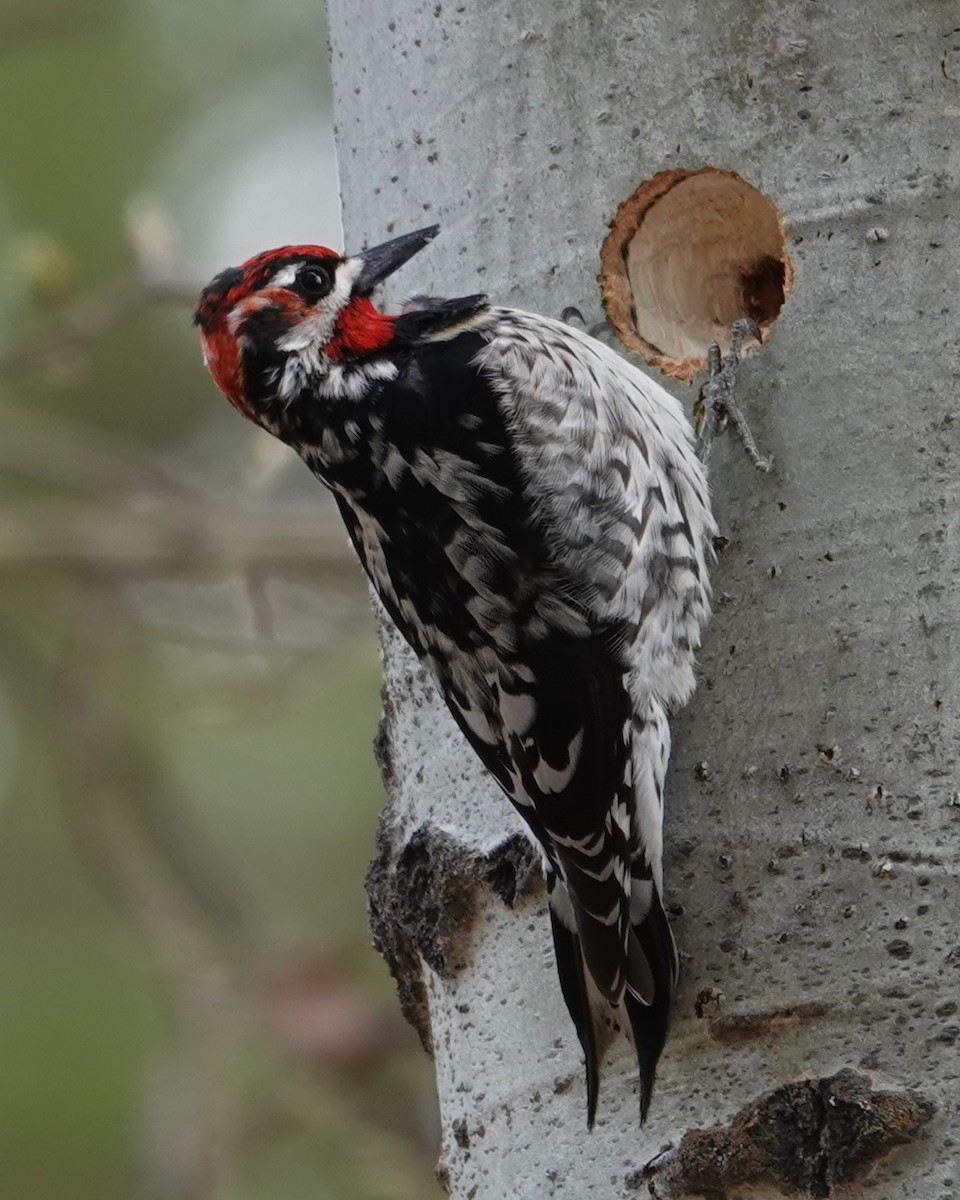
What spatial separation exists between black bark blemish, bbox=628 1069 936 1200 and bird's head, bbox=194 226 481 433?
1.42 m

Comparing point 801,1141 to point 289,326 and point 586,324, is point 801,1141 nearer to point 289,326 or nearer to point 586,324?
point 586,324

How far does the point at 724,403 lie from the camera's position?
2525 millimetres

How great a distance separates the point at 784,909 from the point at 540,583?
698mm

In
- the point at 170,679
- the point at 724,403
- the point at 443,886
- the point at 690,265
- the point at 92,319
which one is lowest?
the point at 443,886

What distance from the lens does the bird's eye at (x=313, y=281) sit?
3.05 meters

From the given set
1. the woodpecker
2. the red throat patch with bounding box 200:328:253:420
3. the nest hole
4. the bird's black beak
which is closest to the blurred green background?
the red throat patch with bounding box 200:328:253:420

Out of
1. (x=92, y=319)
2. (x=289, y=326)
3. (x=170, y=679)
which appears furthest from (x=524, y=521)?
(x=170, y=679)

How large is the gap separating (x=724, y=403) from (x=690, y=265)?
493 millimetres

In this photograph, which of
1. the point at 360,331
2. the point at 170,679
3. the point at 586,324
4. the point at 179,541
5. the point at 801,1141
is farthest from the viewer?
the point at 170,679

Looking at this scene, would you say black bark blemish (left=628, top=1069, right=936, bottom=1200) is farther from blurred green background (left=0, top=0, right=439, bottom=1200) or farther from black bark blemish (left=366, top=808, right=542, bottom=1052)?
blurred green background (left=0, top=0, right=439, bottom=1200)

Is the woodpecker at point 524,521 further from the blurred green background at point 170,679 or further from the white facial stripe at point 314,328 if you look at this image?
the blurred green background at point 170,679

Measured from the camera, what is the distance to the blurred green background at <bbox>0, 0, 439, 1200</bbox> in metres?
4.37

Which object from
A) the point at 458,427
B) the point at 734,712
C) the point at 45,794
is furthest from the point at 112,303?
the point at 45,794

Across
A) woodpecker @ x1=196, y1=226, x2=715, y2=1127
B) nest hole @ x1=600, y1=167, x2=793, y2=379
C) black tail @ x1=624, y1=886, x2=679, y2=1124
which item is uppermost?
nest hole @ x1=600, y1=167, x2=793, y2=379
